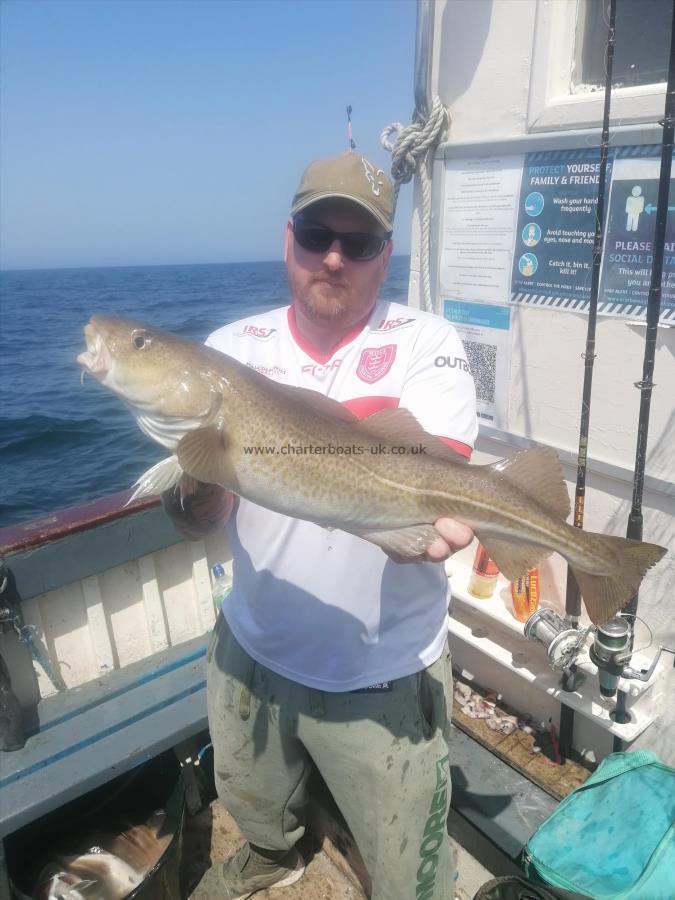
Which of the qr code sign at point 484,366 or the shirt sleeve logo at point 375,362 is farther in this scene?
the qr code sign at point 484,366

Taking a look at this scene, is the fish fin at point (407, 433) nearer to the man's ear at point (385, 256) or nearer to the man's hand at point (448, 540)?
the man's hand at point (448, 540)

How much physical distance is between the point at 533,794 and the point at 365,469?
2.57 metres

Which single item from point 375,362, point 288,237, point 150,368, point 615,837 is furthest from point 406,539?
point 615,837

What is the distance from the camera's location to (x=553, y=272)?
12.6 ft

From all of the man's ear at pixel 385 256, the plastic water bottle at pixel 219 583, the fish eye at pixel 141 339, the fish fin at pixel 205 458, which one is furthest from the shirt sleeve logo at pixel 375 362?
the plastic water bottle at pixel 219 583

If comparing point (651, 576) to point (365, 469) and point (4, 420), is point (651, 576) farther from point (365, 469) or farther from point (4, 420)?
point (4, 420)

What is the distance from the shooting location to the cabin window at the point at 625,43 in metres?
3.31

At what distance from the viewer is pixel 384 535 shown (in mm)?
2459

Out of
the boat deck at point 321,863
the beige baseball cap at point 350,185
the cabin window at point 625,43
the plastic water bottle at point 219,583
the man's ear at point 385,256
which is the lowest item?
the boat deck at point 321,863

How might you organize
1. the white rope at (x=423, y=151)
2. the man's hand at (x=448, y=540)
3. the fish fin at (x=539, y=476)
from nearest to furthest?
the man's hand at (x=448, y=540) < the fish fin at (x=539, y=476) < the white rope at (x=423, y=151)

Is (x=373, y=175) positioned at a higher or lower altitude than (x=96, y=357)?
higher

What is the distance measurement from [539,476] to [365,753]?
146 centimetres

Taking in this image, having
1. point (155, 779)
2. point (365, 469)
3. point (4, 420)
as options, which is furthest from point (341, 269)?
point (4, 420)

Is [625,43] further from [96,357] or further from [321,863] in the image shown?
[321,863]
